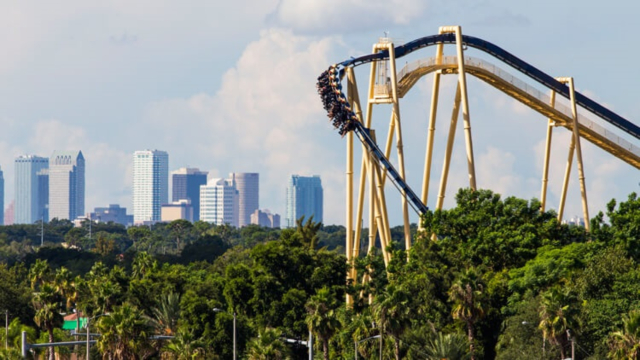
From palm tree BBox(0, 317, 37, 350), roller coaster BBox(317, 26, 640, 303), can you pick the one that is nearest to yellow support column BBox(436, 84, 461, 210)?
roller coaster BBox(317, 26, 640, 303)

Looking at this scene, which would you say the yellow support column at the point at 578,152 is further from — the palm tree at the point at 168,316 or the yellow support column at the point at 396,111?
the palm tree at the point at 168,316

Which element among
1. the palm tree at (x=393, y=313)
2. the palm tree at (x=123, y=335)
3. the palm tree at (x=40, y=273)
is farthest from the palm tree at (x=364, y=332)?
the palm tree at (x=40, y=273)

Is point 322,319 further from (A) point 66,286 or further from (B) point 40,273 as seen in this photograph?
(B) point 40,273

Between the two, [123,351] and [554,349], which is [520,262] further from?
[123,351]

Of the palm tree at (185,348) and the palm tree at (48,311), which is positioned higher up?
the palm tree at (48,311)

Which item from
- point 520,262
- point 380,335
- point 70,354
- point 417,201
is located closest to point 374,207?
point 417,201

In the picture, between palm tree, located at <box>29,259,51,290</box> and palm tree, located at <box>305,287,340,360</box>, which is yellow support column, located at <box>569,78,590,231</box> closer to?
palm tree, located at <box>305,287,340,360</box>

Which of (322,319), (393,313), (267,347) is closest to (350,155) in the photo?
(322,319)
